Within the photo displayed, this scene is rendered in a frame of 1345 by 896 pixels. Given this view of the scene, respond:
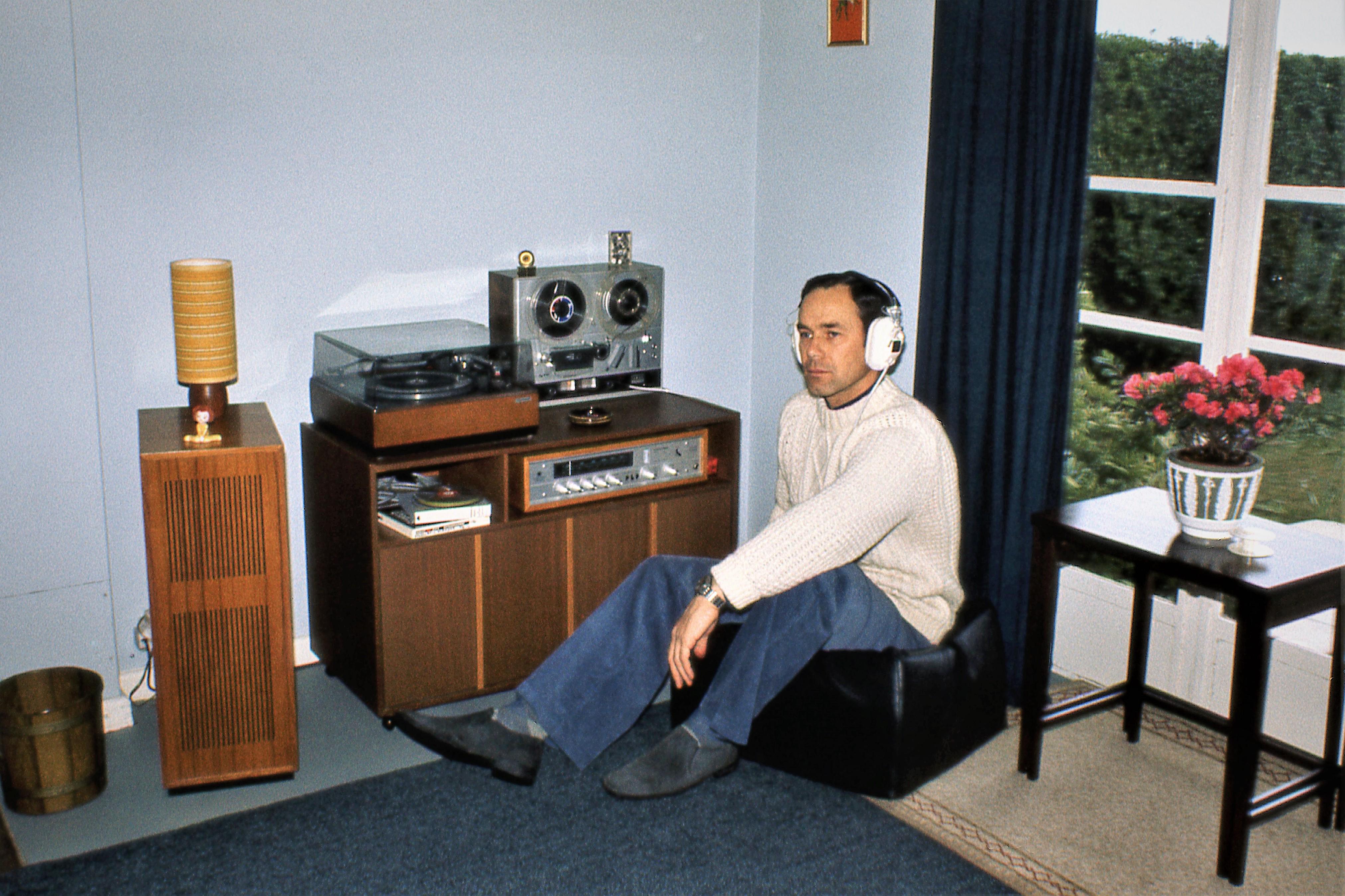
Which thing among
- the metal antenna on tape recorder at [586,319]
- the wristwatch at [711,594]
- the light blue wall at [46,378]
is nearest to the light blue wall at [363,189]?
the light blue wall at [46,378]

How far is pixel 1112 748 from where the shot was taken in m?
2.86

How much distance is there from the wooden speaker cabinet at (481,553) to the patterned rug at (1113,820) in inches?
36.5

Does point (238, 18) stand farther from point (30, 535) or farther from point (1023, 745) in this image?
point (1023, 745)

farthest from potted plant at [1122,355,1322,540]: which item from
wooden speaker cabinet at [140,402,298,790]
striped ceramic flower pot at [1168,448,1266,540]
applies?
wooden speaker cabinet at [140,402,298,790]

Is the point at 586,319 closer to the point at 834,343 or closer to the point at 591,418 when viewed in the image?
the point at 591,418

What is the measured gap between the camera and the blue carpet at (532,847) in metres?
2.31

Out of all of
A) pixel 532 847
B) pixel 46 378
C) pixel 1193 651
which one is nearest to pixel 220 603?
pixel 46 378

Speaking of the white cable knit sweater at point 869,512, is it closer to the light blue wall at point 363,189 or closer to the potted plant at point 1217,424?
the potted plant at point 1217,424

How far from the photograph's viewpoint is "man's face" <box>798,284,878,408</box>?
253cm

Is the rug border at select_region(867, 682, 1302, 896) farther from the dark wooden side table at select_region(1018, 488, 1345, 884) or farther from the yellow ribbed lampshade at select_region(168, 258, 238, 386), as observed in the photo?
the yellow ribbed lampshade at select_region(168, 258, 238, 386)

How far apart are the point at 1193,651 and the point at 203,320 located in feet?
8.01

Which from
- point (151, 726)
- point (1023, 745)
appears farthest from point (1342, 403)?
point (151, 726)

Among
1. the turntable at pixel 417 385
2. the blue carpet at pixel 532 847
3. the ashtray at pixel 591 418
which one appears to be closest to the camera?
the blue carpet at pixel 532 847

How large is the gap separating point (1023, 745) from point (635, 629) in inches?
36.0
